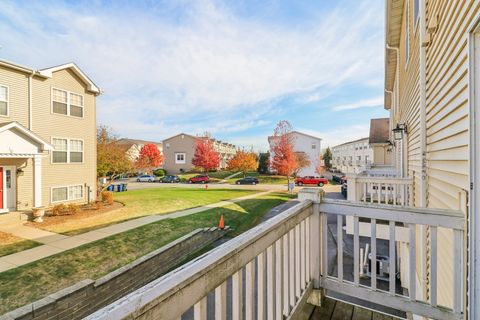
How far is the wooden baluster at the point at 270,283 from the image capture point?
6.03 feet

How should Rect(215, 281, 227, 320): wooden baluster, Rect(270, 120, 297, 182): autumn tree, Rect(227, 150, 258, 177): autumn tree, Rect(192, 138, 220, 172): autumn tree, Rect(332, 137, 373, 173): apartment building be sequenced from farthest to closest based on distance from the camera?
Rect(332, 137, 373, 173): apartment building < Rect(227, 150, 258, 177): autumn tree < Rect(192, 138, 220, 172): autumn tree < Rect(270, 120, 297, 182): autumn tree < Rect(215, 281, 227, 320): wooden baluster

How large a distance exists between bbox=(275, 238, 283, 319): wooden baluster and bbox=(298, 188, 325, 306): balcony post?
0.77 m

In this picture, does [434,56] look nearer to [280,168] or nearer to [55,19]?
[55,19]

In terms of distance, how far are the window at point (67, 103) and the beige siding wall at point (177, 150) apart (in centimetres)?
3043

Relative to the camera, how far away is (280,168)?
94.0 ft

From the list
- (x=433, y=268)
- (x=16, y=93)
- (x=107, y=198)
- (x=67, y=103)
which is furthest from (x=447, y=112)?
(x=67, y=103)

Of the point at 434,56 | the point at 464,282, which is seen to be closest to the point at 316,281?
the point at 464,282

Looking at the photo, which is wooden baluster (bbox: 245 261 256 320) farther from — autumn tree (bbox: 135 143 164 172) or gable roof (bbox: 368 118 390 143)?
autumn tree (bbox: 135 143 164 172)

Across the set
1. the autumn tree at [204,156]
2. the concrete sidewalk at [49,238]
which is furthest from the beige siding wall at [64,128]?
the autumn tree at [204,156]

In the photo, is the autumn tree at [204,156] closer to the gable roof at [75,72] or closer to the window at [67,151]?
A: the gable roof at [75,72]

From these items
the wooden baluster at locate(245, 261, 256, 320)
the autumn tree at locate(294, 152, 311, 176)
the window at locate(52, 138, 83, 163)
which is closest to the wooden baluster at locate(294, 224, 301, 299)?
the wooden baluster at locate(245, 261, 256, 320)

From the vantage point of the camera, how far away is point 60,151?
12.6 metres

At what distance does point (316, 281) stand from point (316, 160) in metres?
37.0

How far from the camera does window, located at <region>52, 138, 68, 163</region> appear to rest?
12285 mm
